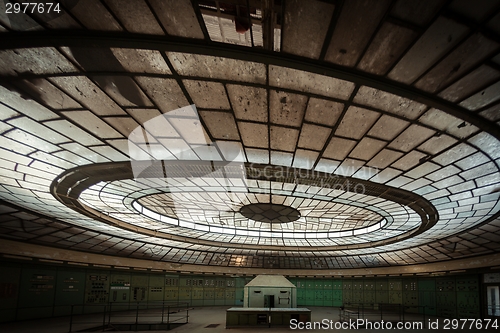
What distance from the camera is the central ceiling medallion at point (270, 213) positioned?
53.4 feet

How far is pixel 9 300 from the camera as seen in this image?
1848 centimetres

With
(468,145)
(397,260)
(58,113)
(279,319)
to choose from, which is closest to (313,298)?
(397,260)

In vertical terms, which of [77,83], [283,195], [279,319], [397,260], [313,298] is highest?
[77,83]

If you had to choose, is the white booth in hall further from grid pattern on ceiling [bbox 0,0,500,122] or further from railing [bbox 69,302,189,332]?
grid pattern on ceiling [bbox 0,0,500,122]

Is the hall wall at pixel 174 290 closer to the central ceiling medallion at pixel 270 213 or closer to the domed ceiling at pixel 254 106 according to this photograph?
the domed ceiling at pixel 254 106

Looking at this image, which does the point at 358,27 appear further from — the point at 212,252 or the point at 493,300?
the point at 212,252

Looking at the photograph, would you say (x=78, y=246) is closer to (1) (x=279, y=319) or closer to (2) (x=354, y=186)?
(1) (x=279, y=319)

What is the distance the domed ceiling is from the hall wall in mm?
7385

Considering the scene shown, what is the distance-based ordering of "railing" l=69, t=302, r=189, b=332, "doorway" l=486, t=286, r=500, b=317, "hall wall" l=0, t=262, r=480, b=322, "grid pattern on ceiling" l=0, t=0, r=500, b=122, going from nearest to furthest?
"grid pattern on ceiling" l=0, t=0, r=500, b=122 < "railing" l=69, t=302, r=189, b=332 < "hall wall" l=0, t=262, r=480, b=322 < "doorway" l=486, t=286, r=500, b=317

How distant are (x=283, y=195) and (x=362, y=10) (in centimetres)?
1056

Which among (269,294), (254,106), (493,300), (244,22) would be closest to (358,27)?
(244,22)

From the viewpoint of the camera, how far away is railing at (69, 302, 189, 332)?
17.5m

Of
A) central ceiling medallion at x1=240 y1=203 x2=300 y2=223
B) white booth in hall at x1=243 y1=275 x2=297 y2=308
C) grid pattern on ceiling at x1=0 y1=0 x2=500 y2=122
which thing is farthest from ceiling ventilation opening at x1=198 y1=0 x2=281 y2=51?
white booth in hall at x1=243 y1=275 x2=297 y2=308

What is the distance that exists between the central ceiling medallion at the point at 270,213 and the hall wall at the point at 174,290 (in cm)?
931
